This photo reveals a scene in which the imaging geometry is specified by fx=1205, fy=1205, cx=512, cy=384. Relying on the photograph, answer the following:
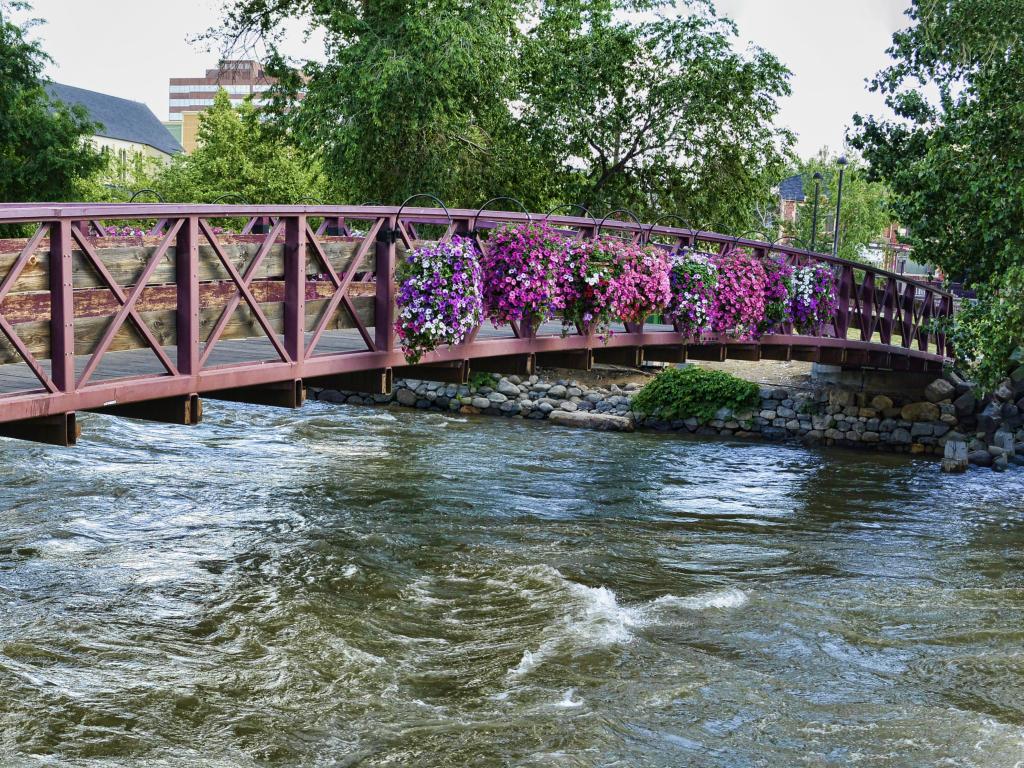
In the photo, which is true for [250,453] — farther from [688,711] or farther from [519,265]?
[688,711]

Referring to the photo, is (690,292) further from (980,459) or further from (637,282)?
(980,459)

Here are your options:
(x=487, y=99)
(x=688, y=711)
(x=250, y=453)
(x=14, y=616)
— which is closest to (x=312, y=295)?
(x=14, y=616)

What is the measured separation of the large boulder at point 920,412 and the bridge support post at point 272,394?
15333 mm

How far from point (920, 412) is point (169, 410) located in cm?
1679

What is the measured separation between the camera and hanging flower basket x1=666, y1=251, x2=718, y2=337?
14.5 metres

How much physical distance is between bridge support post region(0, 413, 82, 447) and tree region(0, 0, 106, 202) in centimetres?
2174

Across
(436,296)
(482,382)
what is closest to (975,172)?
(436,296)

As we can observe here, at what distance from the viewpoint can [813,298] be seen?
16875 mm

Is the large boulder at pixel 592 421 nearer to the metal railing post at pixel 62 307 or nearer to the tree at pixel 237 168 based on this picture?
the metal railing post at pixel 62 307

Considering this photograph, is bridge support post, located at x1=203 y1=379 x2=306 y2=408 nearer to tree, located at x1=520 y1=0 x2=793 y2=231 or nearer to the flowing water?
the flowing water

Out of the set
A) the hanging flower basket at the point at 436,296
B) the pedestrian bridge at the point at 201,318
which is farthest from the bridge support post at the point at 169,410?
the hanging flower basket at the point at 436,296

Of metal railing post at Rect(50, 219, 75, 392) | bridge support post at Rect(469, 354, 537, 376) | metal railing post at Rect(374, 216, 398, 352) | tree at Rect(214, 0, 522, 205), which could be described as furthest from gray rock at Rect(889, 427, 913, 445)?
metal railing post at Rect(50, 219, 75, 392)

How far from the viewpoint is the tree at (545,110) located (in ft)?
74.5

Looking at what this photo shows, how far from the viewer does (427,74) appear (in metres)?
21.8
